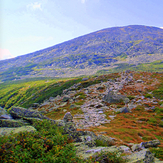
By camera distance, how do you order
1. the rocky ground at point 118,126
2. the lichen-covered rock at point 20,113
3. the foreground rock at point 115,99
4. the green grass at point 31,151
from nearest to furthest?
the green grass at point 31,151 → the rocky ground at point 118,126 → the lichen-covered rock at point 20,113 → the foreground rock at point 115,99

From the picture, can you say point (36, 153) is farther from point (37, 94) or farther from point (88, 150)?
point (37, 94)

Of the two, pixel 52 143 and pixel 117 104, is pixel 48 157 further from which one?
pixel 117 104

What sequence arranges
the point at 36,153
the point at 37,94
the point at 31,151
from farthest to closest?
1. the point at 37,94
2. the point at 36,153
3. the point at 31,151

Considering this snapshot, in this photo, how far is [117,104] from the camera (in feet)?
86.9

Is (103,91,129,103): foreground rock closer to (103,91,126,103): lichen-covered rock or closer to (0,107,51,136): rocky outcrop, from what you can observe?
(103,91,126,103): lichen-covered rock

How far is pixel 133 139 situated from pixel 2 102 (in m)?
186

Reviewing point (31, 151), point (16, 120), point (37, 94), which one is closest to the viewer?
point (31, 151)

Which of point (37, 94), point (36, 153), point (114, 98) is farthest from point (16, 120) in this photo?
point (37, 94)

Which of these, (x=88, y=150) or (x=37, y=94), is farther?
(x=37, y=94)

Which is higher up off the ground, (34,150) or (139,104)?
(34,150)

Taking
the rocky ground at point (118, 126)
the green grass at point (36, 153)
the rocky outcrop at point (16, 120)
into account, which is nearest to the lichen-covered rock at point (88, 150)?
the rocky ground at point (118, 126)

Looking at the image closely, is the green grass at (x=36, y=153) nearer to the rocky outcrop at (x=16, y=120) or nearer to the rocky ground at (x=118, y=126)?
the rocky ground at (x=118, y=126)

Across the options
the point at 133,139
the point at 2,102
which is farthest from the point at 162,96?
the point at 2,102

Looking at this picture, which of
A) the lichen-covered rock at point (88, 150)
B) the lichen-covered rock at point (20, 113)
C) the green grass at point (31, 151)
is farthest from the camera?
the lichen-covered rock at point (20, 113)
